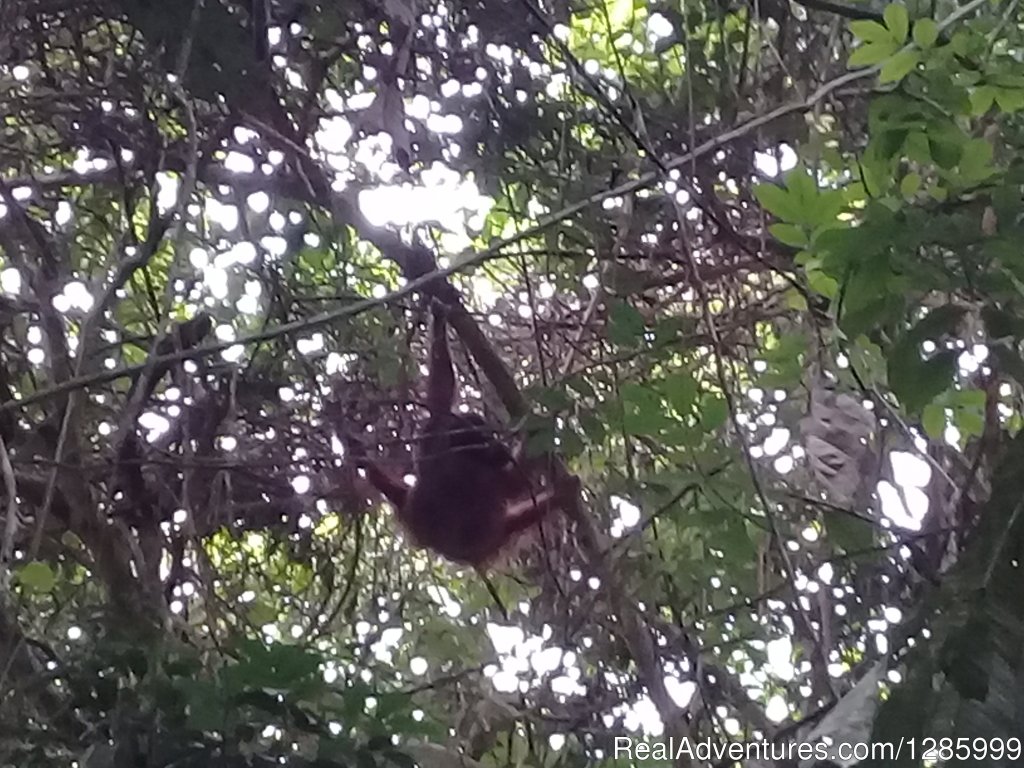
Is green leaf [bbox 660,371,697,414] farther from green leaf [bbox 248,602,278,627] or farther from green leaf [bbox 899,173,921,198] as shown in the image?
green leaf [bbox 248,602,278,627]

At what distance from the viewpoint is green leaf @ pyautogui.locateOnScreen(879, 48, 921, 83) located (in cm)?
118

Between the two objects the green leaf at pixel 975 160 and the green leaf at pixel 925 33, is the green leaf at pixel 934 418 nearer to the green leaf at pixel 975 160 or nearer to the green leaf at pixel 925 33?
the green leaf at pixel 975 160

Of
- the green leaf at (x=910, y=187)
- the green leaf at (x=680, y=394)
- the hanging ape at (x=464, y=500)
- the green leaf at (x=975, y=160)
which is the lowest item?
the green leaf at (x=975, y=160)

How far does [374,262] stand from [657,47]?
687 mm

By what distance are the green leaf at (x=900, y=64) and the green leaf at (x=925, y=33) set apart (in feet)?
0.04

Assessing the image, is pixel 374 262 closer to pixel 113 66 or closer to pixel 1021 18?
pixel 113 66

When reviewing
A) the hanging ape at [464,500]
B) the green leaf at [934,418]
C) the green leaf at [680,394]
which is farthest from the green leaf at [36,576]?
the green leaf at [934,418]

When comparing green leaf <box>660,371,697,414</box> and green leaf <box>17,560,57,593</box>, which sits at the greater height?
green leaf <box>17,560,57,593</box>

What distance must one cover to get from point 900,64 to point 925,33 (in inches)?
1.8

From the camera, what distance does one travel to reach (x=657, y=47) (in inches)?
89.1

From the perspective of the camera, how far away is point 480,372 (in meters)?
2.28

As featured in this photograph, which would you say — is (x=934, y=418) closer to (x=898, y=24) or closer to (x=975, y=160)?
(x=975, y=160)

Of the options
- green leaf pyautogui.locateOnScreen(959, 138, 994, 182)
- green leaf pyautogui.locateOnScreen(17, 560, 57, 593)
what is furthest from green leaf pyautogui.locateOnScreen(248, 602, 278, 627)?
green leaf pyautogui.locateOnScreen(959, 138, 994, 182)

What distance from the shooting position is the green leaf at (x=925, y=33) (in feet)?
3.92
